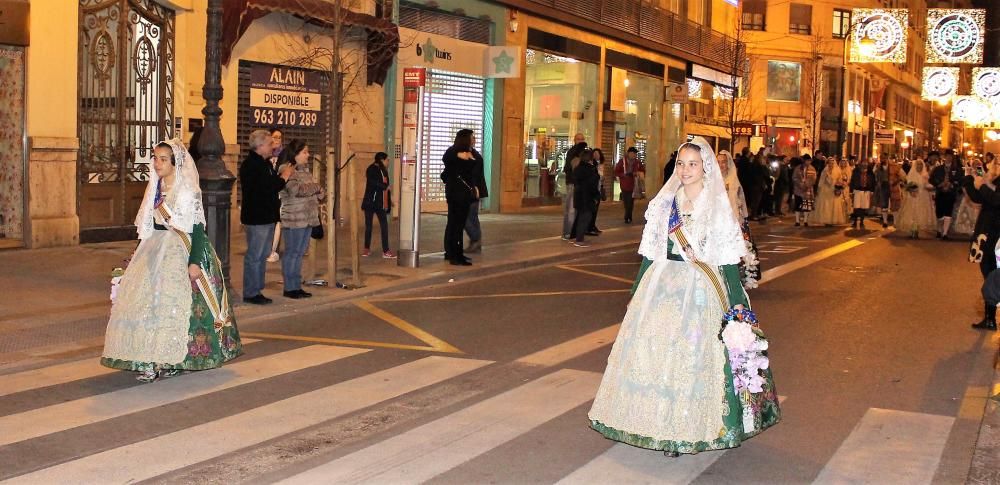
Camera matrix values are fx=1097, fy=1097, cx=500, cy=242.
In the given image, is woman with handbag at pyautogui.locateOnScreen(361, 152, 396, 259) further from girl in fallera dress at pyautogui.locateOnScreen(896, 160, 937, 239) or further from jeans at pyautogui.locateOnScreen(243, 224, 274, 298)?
girl in fallera dress at pyautogui.locateOnScreen(896, 160, 937, 239)

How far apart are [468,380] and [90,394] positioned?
2.61m

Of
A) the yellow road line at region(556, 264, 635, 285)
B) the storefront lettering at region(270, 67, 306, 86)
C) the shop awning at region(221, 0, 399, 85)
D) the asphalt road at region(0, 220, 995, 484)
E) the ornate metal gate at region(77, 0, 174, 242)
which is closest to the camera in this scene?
the asphalt road at region(0, 220, 995, 484)

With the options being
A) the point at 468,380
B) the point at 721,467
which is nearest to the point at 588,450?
the point at 721,467

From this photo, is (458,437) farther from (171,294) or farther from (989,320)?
(989,320)

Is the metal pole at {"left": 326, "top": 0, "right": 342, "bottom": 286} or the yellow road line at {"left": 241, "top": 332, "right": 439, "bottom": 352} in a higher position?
the metal pole at {"left": 326, "top": 0, "right": 342, "bottom": 286}

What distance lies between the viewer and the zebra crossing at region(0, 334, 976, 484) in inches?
224

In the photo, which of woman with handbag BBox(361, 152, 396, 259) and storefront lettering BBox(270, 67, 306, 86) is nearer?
woman with handbag BBox(361, 152, 396, 259)

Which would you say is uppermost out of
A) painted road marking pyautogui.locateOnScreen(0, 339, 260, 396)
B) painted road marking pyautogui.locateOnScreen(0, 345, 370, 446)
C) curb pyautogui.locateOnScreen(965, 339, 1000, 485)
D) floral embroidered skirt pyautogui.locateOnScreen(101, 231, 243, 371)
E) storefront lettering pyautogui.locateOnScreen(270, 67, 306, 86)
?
storefront lettering pyautogui.locateOnScreen(270, 67, 306, 86)

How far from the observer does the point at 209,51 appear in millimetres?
10984

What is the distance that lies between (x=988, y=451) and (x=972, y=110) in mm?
44231

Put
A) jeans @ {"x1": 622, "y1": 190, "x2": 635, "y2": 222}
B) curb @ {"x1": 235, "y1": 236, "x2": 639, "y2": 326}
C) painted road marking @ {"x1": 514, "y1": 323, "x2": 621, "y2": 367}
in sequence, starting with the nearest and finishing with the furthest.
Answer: painted road marking @ {"x1": 514, "y1": 323, "x2": 621, "y2": 367} → curb @ {"x1": 235, "y1": 236, "x2": 639, "y2": 326} → jeans @ {"x1": 622, "y1": 190, "x2": 635, "y2": 222}

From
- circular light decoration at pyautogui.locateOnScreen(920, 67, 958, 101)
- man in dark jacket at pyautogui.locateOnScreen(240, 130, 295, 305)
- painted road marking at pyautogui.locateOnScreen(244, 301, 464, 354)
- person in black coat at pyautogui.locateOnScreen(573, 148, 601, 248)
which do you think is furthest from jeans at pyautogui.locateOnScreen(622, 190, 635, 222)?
circular light decoration at pyautogui.locateOnScreen(920, 67, 958, 101)

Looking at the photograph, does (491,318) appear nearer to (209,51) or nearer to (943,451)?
(209,51)

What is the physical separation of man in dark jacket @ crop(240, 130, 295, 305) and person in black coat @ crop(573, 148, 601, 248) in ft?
28.1
